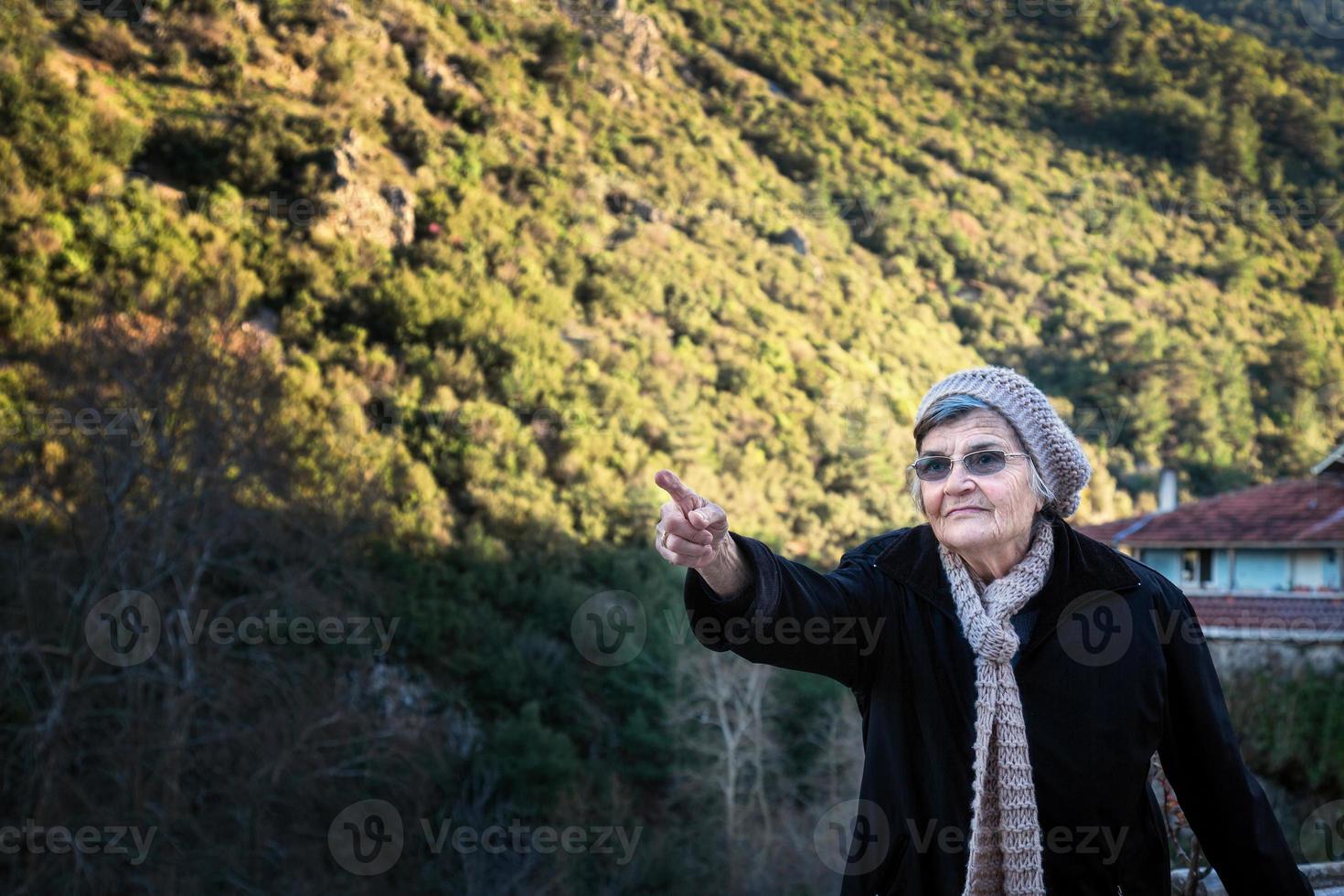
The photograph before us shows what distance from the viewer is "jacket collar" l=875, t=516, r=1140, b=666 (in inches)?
67.1

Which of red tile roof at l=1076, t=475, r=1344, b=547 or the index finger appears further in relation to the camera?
red tile roof at l=1076, t=475, r=1344, b=547

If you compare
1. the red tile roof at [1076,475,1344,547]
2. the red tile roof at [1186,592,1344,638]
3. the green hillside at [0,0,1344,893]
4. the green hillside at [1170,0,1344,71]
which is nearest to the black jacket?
the green hillside at [0,0,1344,893]

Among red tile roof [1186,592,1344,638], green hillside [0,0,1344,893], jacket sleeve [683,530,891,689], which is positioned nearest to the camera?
jacket sleeve [683,530,891,689]

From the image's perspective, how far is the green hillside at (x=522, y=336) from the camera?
445 inches

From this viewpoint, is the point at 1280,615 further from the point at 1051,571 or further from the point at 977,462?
the point at 977,462

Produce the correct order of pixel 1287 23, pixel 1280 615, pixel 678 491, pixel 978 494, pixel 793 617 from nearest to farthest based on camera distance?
1. pixel 678 491
2. pixel 793 617
3. pixel 978 494
4. pixel 1280 615
5. pixel 1287 23

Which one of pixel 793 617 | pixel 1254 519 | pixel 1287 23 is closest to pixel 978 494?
pixel 793 617

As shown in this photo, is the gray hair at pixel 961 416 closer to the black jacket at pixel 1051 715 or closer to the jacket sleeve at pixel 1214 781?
the black jacket at pixel 1051 715

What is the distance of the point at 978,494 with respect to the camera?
1716mm

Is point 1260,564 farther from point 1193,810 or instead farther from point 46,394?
point 46,394

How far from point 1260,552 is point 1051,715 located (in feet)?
49.2

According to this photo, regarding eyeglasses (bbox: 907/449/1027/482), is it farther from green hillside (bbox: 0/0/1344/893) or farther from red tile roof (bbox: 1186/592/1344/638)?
red tile roof (bbox: 1186/592/1344/638)

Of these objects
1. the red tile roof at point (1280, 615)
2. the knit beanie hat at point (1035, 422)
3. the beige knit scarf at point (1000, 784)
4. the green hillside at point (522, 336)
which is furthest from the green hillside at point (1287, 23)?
the beige knit scarf at point (1000, 784)

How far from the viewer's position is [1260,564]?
46.8ft
